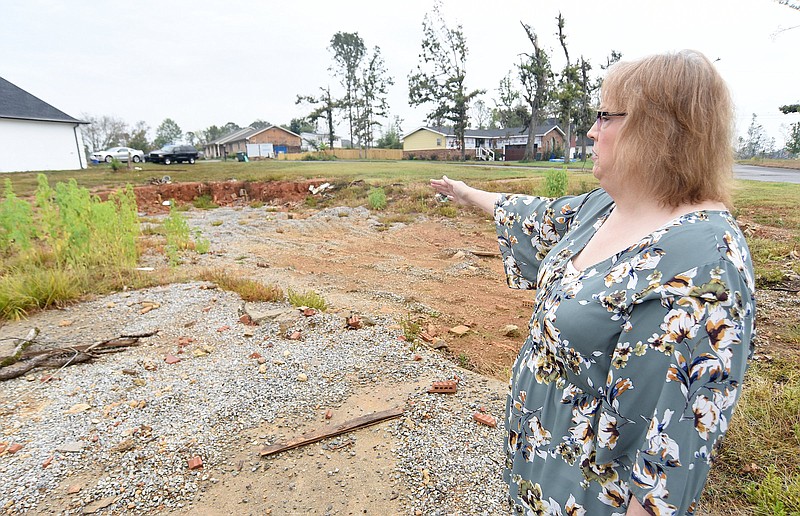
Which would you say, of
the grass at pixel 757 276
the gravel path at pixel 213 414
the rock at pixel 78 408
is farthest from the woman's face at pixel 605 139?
the rock at pixel 78 408

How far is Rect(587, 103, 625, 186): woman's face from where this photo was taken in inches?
44.9

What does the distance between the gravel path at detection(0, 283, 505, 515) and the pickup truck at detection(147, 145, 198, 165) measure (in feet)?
81.5

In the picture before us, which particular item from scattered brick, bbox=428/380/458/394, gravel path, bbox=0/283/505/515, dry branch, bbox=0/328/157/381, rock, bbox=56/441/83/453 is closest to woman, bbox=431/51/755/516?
gravel path, bbox=0/283/505/515

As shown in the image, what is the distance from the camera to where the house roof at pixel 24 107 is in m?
23.3

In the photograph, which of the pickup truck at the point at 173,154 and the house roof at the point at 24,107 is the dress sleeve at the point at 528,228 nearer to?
the pickup truck at the point at 173,154

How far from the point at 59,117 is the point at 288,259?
25.9 metres

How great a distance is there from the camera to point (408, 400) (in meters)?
2.99

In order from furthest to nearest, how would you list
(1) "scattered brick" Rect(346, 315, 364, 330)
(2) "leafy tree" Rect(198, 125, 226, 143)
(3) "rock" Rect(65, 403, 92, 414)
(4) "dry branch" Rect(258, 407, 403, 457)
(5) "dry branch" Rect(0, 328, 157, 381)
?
(2) "leafy tree" Rect(198, 125, 226, 143) < (1) "scattered brick" Rect(346, 315, 364, 330) < (5) "dry branch" Rect(0, 328, 157, 381) < (3) "rock" Rect(65, 403, 92, 414) < (4) "dry branch" Rect(258, 407, 403, 457)

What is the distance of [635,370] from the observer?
3.10 feet

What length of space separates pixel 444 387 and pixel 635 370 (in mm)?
2231

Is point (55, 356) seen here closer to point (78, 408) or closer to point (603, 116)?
point (78, 408)

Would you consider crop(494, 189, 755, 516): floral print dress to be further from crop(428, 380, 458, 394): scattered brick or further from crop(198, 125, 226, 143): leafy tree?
crop(198, 125, 226, 143): leafy tree

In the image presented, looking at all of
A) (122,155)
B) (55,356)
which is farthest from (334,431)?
(122,155)

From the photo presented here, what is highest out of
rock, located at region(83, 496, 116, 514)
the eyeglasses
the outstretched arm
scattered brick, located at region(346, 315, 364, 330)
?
the eyeglasses
